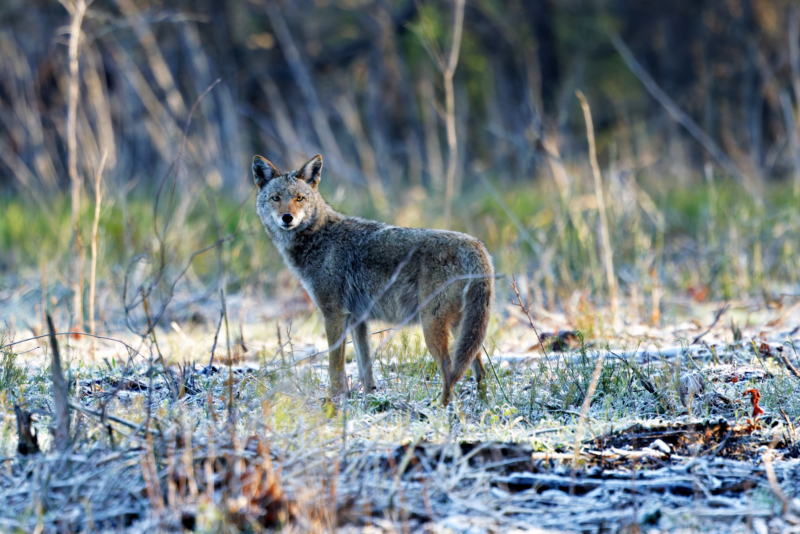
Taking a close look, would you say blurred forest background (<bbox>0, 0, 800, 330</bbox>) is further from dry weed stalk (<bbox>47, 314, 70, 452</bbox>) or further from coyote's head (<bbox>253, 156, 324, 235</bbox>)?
dry weed stalk (<bbox>47, 314, 70, 452</bbox>)

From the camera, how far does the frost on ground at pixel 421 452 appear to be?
2.38 metres

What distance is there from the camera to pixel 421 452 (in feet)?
9.27

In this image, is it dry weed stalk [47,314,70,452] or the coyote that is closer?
dry weed stalk [47,314,70,452]

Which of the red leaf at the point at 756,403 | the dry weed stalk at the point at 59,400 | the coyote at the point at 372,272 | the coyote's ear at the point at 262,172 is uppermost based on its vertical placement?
the coyote's ear at the point at 262,172

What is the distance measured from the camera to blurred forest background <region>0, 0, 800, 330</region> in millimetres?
6840

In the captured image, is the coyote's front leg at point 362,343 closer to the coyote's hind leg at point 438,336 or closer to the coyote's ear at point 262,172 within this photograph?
the coyote's hind leg at point 438,336

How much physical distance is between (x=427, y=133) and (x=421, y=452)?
9.85 meters

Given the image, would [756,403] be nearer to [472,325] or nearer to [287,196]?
[472,325]

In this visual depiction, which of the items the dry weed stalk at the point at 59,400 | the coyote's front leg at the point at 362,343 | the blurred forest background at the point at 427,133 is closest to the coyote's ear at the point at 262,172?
the blurred forest background at the point at 427,133

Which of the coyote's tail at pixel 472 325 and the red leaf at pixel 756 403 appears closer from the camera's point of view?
the red leaf at pixel 756 403

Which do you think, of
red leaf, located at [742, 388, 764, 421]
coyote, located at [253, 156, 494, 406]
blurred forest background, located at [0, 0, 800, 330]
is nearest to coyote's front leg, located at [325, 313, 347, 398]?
coyote, located at [253, 156, 494, 406]

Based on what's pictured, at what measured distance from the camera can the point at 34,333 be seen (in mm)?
5203

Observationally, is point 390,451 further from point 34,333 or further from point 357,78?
point 357,78

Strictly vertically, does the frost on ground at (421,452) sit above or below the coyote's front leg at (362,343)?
below
